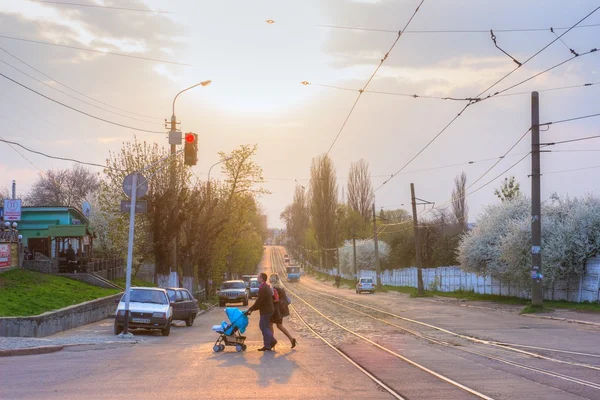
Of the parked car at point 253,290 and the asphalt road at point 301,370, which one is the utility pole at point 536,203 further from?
the parked car at point 253,290

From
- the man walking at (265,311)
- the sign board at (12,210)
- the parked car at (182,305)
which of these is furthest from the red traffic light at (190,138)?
the sign board at (12,210)

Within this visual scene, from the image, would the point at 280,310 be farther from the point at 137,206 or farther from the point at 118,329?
the point at 137,206

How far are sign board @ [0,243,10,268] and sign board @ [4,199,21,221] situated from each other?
28.5 ft

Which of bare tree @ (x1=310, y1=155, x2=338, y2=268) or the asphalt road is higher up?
bare tree @ (x1=310, y1=155, x2=338, y2=268)

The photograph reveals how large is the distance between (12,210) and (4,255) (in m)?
10.1

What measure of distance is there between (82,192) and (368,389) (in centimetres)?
9506

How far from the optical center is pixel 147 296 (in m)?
24.8

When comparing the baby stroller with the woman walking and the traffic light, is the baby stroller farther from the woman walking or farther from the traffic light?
the traffic light

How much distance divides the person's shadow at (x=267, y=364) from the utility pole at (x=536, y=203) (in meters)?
17.5

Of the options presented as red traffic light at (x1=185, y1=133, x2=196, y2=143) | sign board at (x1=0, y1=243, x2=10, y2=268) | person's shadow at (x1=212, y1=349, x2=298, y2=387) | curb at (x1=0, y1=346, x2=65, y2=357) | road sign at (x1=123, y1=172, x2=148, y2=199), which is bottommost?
curb at (x1=0, y1=346, x2=65, y2=357)

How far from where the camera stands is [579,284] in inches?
1320

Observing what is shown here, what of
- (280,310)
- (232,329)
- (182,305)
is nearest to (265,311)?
(280,310)

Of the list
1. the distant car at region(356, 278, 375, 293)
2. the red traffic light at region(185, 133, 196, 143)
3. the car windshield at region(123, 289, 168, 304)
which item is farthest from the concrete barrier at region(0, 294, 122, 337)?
the distant car at region(356, 278, 375, 293)

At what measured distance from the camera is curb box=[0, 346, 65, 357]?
15.8 meters
